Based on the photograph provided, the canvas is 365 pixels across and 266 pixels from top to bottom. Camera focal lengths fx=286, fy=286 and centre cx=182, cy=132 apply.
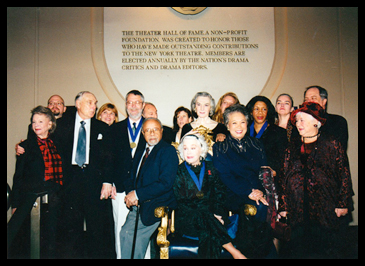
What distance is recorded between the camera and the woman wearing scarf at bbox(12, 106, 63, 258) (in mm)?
3520

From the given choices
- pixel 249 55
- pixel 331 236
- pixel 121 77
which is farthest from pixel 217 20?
pixel 331 236

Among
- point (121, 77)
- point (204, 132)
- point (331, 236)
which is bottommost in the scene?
point (331, 236)

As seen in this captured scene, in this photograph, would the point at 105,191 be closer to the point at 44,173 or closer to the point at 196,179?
the point at 44,173

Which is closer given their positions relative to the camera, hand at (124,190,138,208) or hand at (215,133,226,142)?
hand at (124,190,138,208)

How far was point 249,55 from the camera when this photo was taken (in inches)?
229

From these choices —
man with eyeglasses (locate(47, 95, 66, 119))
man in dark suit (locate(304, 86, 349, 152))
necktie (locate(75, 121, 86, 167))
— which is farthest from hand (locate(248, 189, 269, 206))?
man with eyeglasses (locate(47, 95, 66, 119))

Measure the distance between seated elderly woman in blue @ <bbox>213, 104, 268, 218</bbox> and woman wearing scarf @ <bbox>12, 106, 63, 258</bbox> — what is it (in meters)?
2.08

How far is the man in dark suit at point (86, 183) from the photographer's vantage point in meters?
3.73

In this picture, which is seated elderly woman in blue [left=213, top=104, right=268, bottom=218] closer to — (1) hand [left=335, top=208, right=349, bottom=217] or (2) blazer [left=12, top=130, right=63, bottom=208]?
(1) hand [left=335, top=208, right=349, bottom=217]

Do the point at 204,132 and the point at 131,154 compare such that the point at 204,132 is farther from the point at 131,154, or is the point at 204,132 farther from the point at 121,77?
the point at 121,77

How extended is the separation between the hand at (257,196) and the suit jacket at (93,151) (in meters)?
1.82

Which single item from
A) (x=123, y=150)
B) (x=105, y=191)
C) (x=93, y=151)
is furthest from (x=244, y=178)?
(x=93, y=151)
